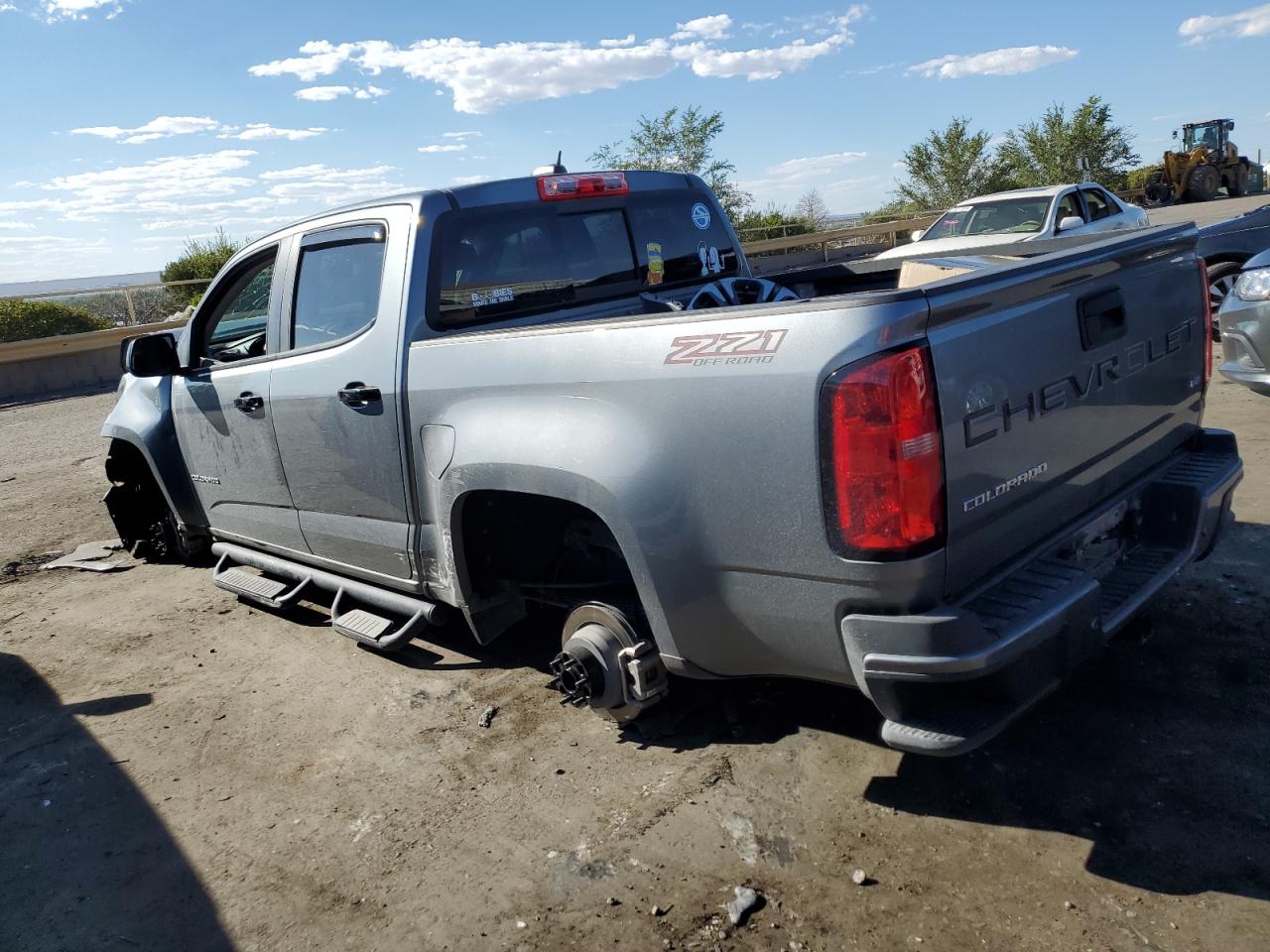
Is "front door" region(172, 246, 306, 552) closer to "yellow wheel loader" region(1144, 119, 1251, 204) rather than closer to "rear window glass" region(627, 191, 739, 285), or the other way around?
"rear window glass" region(627, 191, 739, 285)

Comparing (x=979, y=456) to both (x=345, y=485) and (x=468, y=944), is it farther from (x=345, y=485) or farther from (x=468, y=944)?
(x=345, y=485)

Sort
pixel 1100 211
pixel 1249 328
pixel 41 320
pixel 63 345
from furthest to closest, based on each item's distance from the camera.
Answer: pixel 41 320 → pixel 63 345 → pixel 1100 211 → pixel 1249 328

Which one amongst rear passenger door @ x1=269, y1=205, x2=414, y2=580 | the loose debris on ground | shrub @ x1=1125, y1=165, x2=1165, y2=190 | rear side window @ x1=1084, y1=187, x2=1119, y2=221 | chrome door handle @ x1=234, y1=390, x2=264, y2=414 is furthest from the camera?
shrub @ x1=1125, y1=165, x2=1165, y2=190

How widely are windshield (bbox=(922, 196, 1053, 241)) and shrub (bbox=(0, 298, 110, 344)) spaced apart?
1723 centimetres

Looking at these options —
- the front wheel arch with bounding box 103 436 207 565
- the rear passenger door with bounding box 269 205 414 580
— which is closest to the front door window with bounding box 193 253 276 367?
the rear passenger door with bounding box 269 205 414 580

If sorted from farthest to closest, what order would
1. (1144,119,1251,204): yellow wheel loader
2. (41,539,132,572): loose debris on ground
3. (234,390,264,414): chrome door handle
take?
(1144,119,1251,204): yellow wheel loader, (41,539,132,572): loose debris on ground, (234,390,264,414): chrome door handle

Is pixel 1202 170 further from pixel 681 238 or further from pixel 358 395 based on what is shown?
pixel 358 395

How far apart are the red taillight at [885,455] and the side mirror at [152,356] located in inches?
157

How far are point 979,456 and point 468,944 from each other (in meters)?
1.89

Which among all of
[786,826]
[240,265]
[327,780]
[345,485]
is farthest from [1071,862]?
[240,265]

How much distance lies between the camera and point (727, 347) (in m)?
2.64

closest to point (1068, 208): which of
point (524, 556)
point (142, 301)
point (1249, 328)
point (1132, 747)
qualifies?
point (1249, 328)

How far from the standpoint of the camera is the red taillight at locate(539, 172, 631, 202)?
4129 mm

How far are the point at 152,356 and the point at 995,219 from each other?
1083cm
